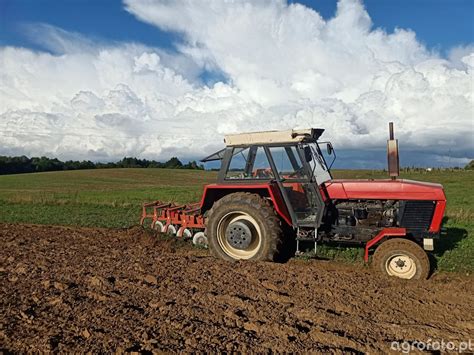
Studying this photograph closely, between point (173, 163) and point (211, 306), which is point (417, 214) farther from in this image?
point (173, 163)

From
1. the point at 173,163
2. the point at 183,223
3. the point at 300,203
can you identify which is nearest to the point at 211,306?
the point at 300,203

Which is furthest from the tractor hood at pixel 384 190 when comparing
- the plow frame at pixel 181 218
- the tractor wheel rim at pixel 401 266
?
the plow frame at pixel 181 218

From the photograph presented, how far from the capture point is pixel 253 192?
7605 mm

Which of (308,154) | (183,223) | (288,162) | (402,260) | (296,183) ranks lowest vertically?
(402,260)

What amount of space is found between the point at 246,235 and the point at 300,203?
108cm

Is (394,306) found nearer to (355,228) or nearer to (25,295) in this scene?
(355,228)

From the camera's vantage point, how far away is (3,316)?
4160mm

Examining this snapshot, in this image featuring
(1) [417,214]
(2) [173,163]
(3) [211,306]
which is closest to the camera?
(3) [211,306]

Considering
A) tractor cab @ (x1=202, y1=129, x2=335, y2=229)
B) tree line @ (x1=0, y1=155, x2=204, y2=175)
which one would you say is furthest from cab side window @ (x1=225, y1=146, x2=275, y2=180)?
tree line @ (x1=0, y1=155, x2=204, y2=175)

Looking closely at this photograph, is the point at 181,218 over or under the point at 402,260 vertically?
over

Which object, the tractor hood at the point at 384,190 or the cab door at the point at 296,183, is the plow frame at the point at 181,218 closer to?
the cab door at the point at 296,183

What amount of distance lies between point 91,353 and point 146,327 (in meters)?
0.65

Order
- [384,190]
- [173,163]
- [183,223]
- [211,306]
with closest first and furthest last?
[211,306] → [384,190] → [183,223] → [173,163]

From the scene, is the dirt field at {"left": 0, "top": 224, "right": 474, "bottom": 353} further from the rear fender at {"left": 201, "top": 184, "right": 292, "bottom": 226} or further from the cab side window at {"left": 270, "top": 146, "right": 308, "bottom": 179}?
the cab side window at {"left": 270, "top": 146, "right": 308, "bottom": 179}
